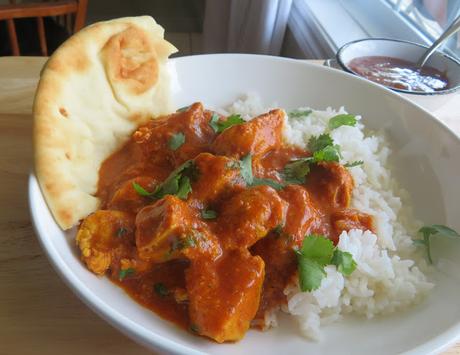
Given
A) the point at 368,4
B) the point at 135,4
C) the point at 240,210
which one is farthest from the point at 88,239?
the point at 135,4

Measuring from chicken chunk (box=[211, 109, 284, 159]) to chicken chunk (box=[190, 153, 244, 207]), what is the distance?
11cm

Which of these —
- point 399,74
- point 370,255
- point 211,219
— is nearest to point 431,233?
point 370,255

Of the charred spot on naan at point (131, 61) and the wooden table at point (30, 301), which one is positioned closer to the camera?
the wooden table at point (30, 301)

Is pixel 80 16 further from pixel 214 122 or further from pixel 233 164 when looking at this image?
pixel 233 164

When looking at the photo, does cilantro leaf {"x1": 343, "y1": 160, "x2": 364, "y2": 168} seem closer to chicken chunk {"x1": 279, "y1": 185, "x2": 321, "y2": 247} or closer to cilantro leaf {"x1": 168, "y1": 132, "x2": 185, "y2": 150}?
chicken chunk {"x1": 279, "y1": 185, "x2": 321, "y2": 247}

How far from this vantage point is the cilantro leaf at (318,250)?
1.22 m

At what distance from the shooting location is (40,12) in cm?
274

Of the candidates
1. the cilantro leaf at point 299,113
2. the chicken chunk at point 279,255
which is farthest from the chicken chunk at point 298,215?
the cilantro leaf at point 299,113

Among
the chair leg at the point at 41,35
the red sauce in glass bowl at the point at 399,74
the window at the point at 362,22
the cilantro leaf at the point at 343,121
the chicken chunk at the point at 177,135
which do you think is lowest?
the chair leg at the point at 41,35

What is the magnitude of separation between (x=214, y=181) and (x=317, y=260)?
0.33 m

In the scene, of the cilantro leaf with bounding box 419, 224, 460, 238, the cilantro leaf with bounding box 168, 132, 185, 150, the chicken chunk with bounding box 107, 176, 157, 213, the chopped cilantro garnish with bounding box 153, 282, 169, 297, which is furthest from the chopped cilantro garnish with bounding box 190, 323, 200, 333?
the cilantro leaf with bounding box 419, 224, 460, 238

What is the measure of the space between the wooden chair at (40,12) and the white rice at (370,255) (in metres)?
1.77

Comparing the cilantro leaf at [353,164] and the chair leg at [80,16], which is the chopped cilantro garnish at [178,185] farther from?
the chair leg at [80,16]

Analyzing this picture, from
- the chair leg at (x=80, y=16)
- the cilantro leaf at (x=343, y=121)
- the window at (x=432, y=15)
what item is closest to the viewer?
the cilantro leaf at (x=343, y=121)
